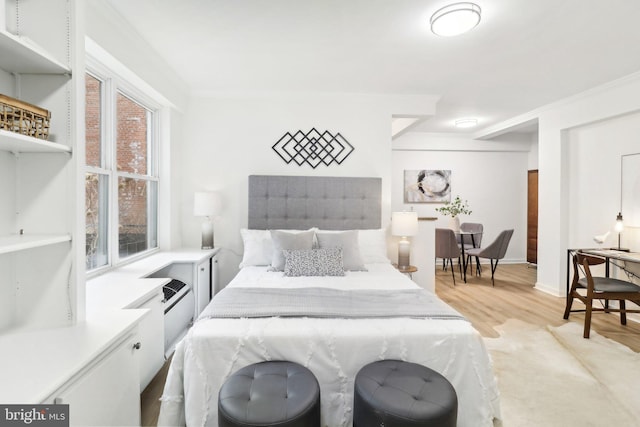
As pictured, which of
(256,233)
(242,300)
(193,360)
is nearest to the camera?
(193,360)

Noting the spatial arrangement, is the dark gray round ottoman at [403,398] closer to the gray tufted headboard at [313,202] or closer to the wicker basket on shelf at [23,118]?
the wicker basket on shelf at [23,118]

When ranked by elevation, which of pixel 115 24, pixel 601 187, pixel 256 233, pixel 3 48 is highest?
pixel 115 24

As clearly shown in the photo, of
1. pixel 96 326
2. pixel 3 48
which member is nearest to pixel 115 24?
pixel 3 48

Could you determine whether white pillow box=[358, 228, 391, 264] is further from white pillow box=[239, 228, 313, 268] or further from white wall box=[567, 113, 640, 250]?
white wall box=[567, 113, 640, 250]

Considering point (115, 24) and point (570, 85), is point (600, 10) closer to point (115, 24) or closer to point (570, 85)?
point (570, 85)

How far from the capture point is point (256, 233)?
3.48 metres

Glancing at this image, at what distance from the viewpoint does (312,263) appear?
2947 millimetres

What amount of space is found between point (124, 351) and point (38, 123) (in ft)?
3.31

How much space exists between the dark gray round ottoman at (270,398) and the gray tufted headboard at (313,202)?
7.42 feet

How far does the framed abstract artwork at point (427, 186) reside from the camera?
6.38 m

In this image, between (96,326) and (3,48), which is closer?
(3,48)

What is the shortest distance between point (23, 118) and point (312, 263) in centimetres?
218

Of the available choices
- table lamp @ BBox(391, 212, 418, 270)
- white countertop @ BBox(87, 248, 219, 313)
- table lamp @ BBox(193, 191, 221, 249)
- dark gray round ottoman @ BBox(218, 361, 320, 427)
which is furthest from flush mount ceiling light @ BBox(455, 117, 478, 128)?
dark gray round ottoman @ BBox(218, 361, 320, 427)

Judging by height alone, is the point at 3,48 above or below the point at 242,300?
above
